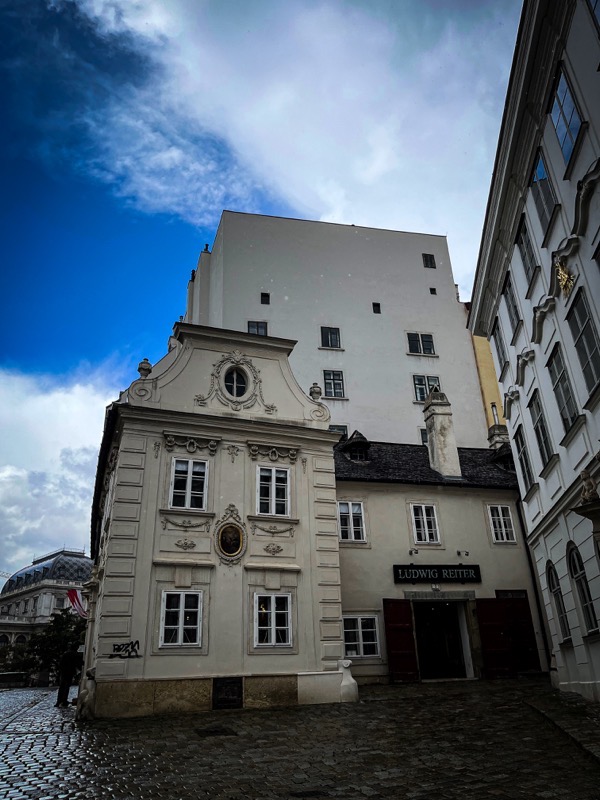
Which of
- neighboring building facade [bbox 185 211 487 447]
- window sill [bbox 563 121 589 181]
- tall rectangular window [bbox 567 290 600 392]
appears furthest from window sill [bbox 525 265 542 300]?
neighboring building facade [bbox 185 211 487 447]

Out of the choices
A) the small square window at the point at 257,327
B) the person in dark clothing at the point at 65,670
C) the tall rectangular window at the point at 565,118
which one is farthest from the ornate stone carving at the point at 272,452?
the small square window at the point at 257,327

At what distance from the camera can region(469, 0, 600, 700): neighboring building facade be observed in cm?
1210

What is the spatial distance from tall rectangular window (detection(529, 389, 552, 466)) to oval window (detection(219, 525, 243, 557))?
30.4ft

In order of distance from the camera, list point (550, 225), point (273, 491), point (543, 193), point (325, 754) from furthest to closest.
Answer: point (273, 491)
point (543, 193)
point (550, 225)
point (325, 754)

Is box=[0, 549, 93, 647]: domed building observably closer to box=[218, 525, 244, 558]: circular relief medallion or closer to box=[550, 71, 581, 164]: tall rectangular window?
box=[218, 525, 244, 558]: circular relief medallion

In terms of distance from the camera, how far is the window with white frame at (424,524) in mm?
25266

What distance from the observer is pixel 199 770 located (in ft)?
31.0

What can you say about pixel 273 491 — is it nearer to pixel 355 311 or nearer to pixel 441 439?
pixel 441 439

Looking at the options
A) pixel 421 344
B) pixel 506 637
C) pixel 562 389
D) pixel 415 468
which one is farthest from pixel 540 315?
pixel 421 344

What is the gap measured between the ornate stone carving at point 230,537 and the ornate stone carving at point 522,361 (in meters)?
9.50

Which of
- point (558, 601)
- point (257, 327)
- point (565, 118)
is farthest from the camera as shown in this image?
point (257, 327)

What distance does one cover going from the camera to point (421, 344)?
133ft

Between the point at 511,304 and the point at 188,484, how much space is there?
37.5 ft

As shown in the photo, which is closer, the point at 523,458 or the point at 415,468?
the point at 523,458
